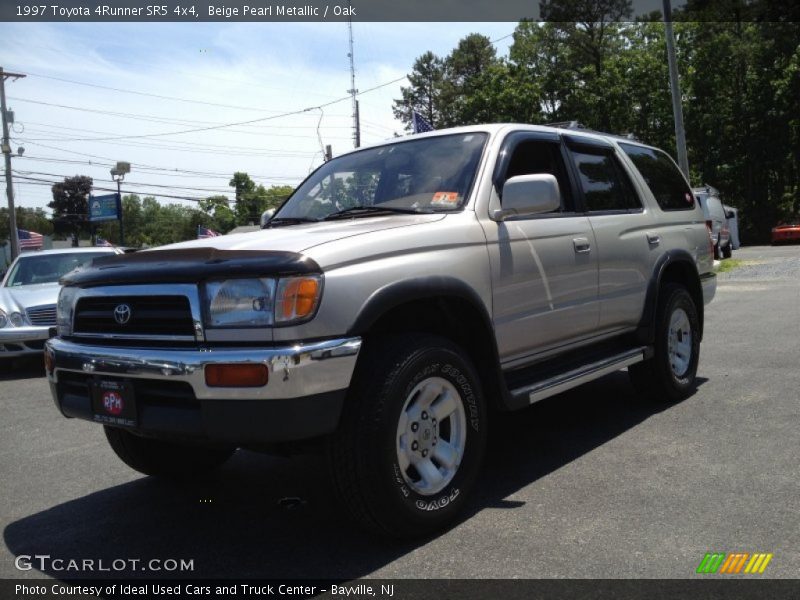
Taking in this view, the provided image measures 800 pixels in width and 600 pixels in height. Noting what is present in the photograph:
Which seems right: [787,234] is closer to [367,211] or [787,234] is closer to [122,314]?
[367,211]

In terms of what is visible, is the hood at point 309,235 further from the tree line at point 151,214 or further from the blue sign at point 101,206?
the tree line at point 151,214

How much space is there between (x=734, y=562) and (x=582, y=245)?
210 centimetres

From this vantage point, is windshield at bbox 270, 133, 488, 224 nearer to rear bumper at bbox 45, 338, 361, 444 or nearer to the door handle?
the door handle

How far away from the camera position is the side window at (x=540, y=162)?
171 inches

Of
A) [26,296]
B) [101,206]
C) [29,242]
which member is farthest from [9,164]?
[26,296]

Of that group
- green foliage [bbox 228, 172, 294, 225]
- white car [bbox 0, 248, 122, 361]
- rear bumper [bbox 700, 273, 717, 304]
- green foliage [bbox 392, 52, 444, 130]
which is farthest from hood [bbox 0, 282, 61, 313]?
green foliage [bbox 228, 172, 294, 225]

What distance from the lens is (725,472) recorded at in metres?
3.87

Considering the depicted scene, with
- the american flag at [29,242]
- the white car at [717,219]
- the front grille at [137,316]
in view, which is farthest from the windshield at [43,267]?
the american flag at [29,242]

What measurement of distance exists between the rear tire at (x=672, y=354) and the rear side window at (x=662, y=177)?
0.72 metres

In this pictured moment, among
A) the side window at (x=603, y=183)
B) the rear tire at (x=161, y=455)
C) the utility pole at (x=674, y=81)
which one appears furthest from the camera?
the utility pole at (x=674, y=81)

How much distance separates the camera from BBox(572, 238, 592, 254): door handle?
4.38 metres

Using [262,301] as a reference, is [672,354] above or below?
below

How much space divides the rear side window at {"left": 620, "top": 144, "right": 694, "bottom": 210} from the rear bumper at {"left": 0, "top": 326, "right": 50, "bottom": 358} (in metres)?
6.96

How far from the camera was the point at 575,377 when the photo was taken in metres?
4.19
